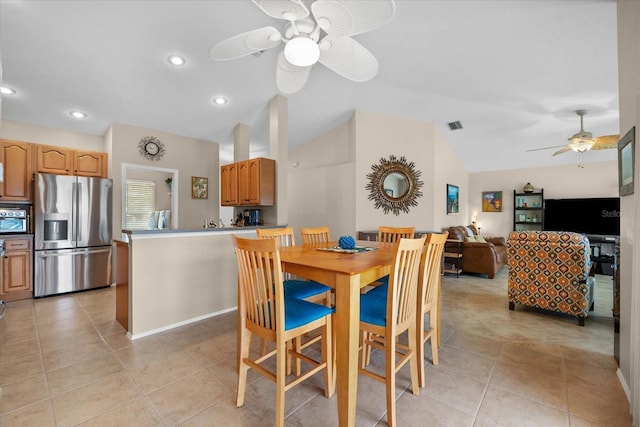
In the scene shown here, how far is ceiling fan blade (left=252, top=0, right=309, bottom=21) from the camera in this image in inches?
60.4

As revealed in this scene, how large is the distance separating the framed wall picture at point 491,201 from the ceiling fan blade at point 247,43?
23.9 feet

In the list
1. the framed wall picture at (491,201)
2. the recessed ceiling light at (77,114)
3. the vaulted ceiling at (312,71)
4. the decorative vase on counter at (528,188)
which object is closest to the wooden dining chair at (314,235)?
the vaulted ceiling at (312,71)

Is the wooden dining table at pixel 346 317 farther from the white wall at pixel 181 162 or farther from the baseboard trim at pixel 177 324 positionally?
the white wall at pixel 181 162

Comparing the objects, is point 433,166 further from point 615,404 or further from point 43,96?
point 43,96

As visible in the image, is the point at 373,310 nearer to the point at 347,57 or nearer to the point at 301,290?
the point at 301,290

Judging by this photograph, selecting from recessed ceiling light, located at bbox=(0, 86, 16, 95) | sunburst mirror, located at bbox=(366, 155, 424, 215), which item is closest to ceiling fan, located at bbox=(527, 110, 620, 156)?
sunburst mirror, located at bbox=(366, 155, 424, 215)

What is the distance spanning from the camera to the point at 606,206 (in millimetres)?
5969

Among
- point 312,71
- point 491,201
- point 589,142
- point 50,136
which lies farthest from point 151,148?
point 491,201

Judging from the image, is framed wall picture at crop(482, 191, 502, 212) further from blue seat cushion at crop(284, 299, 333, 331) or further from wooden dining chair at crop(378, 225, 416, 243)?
blue seat cushion at crop(284, 299, 333, 331)

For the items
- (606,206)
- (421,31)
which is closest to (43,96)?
(421,31)

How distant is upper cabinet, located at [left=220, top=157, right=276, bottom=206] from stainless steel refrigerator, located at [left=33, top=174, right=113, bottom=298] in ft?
6.25

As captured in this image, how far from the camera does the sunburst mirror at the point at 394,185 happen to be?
4875 mm

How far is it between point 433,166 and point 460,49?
7.91 ft

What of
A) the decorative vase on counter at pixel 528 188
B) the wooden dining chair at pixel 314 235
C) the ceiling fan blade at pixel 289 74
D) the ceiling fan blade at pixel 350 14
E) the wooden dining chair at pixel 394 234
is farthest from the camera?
the decorative vase on counter at pixel 528 188
